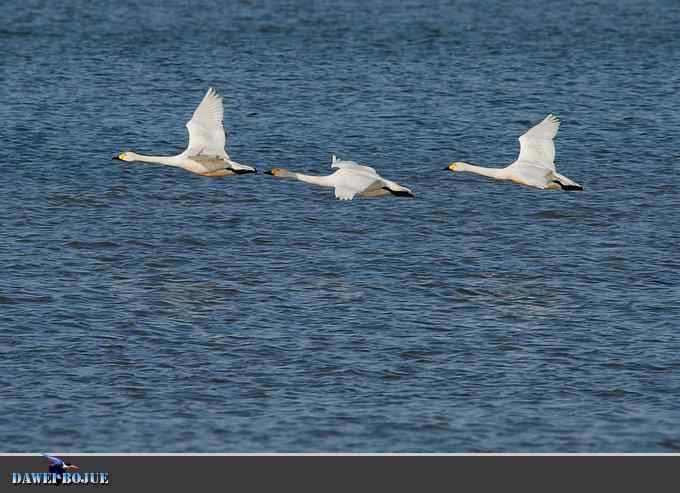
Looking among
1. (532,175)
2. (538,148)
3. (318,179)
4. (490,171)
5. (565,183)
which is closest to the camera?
(318,179)

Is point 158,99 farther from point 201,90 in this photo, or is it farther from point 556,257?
point 556,257

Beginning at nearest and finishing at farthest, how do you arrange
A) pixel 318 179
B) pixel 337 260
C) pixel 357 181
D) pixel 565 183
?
pixel 357 181
pixel 318 179
pixel 565 183
pixel 337 260

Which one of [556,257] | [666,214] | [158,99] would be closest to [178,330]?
[556,257]

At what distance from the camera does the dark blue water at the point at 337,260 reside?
3694 cm

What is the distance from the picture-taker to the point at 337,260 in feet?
161

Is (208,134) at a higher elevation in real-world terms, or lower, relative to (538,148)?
higher

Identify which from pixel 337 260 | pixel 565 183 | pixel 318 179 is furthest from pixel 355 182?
pixel 337 260

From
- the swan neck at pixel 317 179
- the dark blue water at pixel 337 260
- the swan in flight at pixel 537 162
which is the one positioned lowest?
the dark blue water at pixel 337 260

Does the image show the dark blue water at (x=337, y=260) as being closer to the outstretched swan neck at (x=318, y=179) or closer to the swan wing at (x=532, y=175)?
the swan wing at (x=532, y=175)

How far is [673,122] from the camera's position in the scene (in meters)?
70.5

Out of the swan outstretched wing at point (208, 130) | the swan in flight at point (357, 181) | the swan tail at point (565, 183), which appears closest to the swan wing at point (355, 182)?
the swan in flight at point (357, 181)

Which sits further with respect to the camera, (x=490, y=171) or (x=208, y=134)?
(x=490, y=171)

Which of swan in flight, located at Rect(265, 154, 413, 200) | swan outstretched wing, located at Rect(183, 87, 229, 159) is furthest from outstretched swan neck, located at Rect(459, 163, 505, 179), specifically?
swan outstretched wing, located at Rect(183, 87, 229, 159)

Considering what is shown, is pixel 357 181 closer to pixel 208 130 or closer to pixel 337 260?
pixel 208 130
